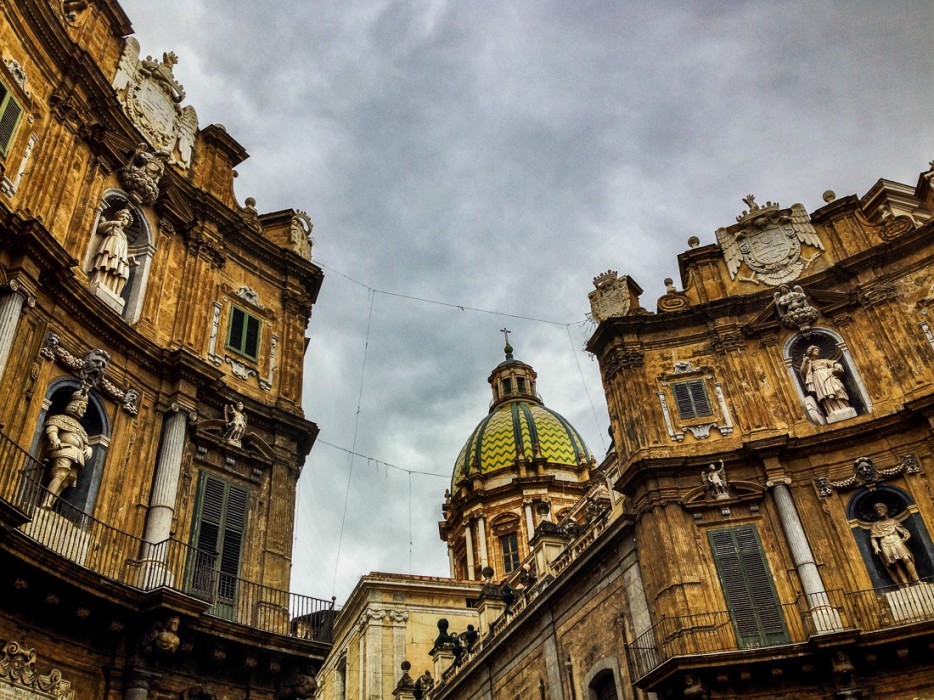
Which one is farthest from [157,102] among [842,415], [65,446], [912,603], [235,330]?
[912,603]

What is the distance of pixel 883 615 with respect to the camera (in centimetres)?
1872

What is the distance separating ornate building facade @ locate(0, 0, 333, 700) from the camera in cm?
1313

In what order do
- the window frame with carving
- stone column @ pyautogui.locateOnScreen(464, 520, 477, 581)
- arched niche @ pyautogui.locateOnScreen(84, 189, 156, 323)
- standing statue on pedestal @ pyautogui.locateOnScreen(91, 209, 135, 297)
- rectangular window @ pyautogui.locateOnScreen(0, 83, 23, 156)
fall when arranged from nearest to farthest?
rectangular window @ pyautogui.locateOnScreen(0, 83, 23, 156) → standing statue on pedestal @ pyautogui.locateOnScreen(91, 209, 135, 297) → arched niche @ pyautogui.locateOnScreen(84, 189, 156, 323) → the window frame with carving → stone column @ pyautogui.locateOnScreen(464, 520, 477, 581)

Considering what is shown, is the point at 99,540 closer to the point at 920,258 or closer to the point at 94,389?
the point at 94,389

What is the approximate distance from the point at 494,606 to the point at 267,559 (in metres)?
17.4

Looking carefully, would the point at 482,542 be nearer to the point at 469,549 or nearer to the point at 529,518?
the point at 469,549

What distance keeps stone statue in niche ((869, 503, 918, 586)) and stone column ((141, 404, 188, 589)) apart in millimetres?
15914

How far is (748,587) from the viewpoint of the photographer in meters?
19.9

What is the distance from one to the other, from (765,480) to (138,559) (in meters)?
15.1

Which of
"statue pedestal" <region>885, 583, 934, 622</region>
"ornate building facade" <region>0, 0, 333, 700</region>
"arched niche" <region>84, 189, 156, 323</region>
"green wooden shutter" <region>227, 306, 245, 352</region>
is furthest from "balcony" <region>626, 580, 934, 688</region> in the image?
"arched niche" <region>84, 189, 156, 323</region>

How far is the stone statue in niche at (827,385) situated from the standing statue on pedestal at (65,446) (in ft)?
58.8

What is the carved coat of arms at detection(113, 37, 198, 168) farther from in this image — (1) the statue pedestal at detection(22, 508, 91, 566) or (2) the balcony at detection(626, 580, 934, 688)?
(2) the balcony at detection(626, 580, 934, 688)

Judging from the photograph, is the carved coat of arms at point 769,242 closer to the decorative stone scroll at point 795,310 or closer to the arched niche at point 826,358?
the decorative stone scroll at point 795,310

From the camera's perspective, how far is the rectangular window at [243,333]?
19.4m
